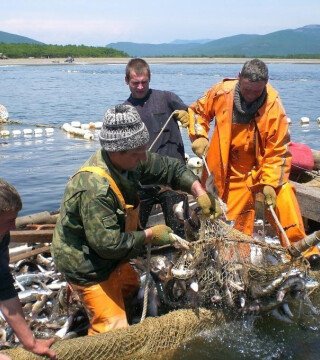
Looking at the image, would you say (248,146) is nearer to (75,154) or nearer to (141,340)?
(141,340)

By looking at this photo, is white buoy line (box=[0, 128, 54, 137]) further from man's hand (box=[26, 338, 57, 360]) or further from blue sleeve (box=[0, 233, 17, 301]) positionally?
blue sleeve (box=[0, 233, 17, 301])

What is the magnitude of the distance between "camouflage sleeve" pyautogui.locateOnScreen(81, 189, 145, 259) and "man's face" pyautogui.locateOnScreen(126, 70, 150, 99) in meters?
2.67

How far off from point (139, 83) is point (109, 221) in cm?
288

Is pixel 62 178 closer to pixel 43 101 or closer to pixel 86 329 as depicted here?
pixel 86 329

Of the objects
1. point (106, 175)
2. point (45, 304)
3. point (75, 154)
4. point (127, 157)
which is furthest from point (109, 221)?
point (75, 154)

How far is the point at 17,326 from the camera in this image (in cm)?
418

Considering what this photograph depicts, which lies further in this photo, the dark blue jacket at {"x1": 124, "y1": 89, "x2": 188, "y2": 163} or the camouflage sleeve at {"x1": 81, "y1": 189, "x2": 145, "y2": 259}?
the dark blue jacket at {"x1": 124, "y1": 89, "x2": 188, "y2": 163}

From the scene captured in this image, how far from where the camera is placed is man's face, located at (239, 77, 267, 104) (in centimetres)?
620

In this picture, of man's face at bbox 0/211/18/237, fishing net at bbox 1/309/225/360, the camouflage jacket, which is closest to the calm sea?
fishing net at bbox 1/309/225/360

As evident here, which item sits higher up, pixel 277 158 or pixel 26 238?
pixel 277 158

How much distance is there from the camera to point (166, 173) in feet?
18.5

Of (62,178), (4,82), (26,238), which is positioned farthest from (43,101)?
(26,238)

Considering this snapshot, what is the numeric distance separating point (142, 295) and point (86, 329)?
25.8 inches

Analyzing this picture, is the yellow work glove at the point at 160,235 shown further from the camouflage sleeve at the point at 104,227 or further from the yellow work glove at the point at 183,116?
the yellow work glove at the point at 183,116
